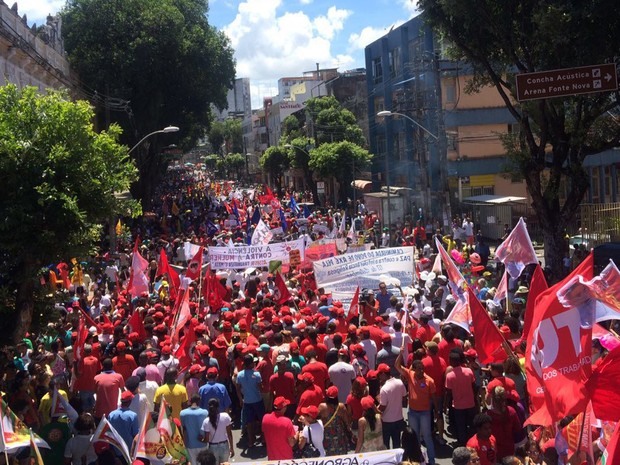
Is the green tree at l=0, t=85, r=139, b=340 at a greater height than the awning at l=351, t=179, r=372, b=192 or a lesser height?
lesser

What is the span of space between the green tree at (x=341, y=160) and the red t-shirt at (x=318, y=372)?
39258 mm

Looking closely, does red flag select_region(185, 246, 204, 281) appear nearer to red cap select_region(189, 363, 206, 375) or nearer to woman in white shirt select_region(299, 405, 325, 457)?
red cap select_region(189, 363, 206, 375)

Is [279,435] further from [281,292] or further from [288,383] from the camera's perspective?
[281,292]

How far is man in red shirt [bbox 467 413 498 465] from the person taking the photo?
22.7 ft

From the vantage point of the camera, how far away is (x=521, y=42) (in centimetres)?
1905

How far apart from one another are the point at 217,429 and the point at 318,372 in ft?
4.64

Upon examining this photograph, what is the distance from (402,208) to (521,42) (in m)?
19.3

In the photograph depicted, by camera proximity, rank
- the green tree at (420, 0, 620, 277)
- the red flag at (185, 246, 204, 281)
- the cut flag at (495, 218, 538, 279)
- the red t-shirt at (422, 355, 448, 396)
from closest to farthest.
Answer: the red t-shirt at (422, 355, 448, 396) < the cut flag at (495, 218, 538, 279) < the green tree at (420, 0, 620, 277) < the red flag at (185, 246, 204, 281)

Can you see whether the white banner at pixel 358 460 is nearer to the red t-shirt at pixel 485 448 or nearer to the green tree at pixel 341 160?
the red t-shirt at pixel 485 448

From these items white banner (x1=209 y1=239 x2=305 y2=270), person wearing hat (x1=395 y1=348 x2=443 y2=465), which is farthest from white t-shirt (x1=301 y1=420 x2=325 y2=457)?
white banner (x1=209 y1=239 x2=305 y2=270)

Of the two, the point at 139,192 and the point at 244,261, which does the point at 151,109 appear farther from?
the point at 244,261

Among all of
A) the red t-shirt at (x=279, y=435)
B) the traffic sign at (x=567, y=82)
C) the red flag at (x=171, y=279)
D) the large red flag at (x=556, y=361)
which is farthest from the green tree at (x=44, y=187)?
the traffic sign at (x=567, y=82)

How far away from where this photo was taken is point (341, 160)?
49.2 metres

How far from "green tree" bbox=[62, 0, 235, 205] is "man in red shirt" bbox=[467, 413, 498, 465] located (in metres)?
34.4
